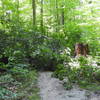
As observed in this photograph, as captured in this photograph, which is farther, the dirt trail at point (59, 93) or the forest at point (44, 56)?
the dirt trail at point (59, 93)

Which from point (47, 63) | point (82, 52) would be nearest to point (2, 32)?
point (47, 63)

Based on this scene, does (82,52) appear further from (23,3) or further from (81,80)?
(23,3)

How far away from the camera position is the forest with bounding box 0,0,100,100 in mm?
3309

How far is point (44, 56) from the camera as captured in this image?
6.68 meters

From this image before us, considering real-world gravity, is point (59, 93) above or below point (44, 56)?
below

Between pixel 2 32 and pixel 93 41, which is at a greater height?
pixel 2 32

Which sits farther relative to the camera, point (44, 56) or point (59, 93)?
point (44, 56)

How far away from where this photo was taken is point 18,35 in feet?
10.9

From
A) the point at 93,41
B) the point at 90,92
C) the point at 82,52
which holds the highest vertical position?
the point at 93,41

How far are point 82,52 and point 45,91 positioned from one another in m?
3.45

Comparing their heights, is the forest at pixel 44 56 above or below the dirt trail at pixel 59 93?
above

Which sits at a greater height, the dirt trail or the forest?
the forest

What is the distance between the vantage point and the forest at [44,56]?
10.9ft

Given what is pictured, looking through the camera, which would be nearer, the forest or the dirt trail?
the forest
